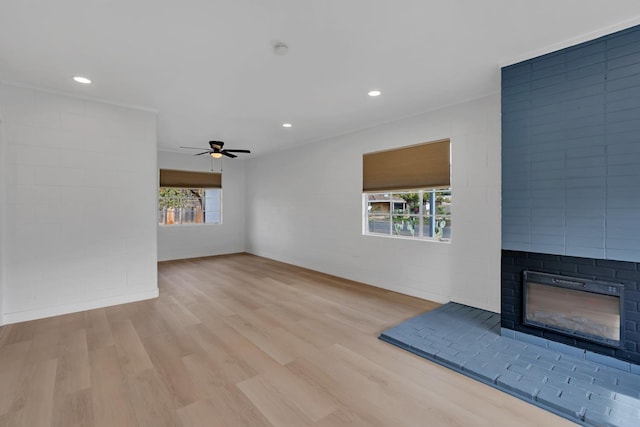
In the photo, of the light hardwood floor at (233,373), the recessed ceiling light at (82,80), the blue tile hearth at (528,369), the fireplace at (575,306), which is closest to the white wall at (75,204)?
the light hardwood floor at (233,373)

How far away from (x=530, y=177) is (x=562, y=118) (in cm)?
55

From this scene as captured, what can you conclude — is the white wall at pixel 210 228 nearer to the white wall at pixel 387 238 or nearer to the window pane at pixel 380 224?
the white wall at pixel 387 238

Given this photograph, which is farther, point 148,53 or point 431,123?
point 431,123

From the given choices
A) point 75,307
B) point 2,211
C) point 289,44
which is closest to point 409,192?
point 289,44

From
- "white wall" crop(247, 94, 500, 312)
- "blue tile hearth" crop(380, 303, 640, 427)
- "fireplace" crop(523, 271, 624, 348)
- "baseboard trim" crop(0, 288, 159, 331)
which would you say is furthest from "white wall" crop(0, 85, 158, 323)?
"fireplace" crop(523, 271, 624, 348)

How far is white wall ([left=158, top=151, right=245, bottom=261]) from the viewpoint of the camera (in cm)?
720

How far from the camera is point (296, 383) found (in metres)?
2.23

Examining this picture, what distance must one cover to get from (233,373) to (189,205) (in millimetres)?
6150

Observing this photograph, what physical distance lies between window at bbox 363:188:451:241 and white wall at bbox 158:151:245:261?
4.41 meters

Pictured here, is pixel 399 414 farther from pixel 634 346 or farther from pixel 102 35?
pixel 102 35

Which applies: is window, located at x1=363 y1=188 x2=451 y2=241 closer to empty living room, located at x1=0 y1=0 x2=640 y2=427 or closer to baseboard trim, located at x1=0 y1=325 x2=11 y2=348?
empty living room, located at x1=0 y1=0 x2=640 y2=427

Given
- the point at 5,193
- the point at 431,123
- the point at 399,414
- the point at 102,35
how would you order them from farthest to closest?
the point at 431,123 → the point at 5,193 → the point at 102,35 → the point at 399,414

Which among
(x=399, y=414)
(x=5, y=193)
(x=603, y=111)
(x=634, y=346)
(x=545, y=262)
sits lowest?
(x=399, y=414)

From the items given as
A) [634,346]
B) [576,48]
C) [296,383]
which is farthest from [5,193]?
[634,346]
